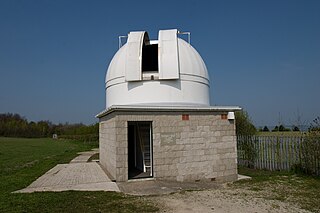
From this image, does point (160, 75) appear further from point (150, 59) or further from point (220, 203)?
point (220, 203)

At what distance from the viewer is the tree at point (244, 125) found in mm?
15391

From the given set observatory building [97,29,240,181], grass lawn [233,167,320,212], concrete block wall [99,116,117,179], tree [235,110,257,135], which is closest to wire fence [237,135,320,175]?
grass lawn [233,167,320,212]

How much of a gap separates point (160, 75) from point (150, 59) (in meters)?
1.46

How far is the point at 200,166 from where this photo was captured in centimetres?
912

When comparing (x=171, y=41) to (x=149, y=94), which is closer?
(x=149, y=94)

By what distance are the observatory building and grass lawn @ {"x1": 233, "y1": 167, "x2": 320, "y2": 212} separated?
4.99ft

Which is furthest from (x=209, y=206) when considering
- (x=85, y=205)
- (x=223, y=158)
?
(x=223, y=158)

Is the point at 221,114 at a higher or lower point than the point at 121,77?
lower

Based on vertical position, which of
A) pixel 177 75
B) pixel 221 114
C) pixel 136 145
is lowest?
pixel 136 145

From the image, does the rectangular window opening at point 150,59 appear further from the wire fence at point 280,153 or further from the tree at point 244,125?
the tree at point 244,125

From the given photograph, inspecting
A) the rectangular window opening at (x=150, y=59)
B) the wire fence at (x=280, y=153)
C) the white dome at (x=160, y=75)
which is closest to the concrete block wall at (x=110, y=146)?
the white dome at (x=160, y=75)

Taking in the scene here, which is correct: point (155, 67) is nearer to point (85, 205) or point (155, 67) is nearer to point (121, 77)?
point (121, 77)

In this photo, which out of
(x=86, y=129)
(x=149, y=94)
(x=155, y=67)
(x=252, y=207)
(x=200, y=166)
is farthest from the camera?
(x=86, y=129)

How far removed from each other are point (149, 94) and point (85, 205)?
5.48 metres
